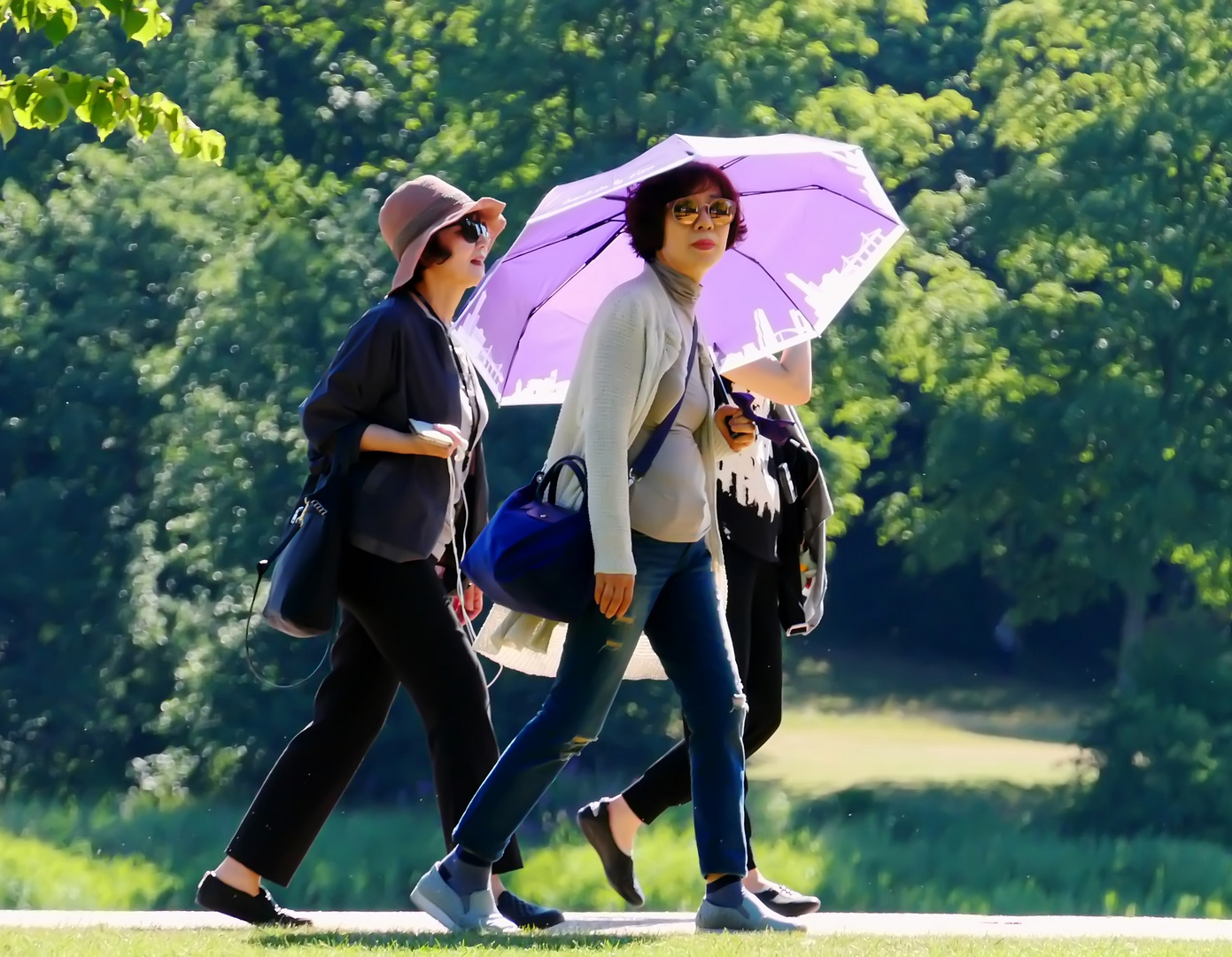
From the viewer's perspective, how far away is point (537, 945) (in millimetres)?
4438

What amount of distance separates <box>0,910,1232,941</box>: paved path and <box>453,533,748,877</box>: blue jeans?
31 centimetres

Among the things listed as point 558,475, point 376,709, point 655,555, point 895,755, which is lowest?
point 895,755

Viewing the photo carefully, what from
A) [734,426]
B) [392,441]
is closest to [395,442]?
[392,441]

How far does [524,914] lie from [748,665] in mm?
880

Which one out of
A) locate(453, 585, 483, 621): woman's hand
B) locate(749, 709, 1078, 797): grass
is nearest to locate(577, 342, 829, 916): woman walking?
locate(453, 585, 483, 621): woman's hand

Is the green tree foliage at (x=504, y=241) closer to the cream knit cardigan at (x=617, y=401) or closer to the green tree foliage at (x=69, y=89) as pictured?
the green tree foliage at (x=69, y=89)

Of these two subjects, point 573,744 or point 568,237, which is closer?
point 573,744

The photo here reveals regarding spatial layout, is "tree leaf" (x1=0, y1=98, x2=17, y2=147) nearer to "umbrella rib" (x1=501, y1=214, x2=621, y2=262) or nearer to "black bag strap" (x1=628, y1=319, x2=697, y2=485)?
"umbrella rib" (x1=501, y1=214, x2=621, y2=262)

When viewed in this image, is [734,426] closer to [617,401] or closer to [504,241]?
[617,401]

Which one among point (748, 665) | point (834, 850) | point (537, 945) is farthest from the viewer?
point (834, 850)

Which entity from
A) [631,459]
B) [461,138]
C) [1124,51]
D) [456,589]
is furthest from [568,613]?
[1124,51]

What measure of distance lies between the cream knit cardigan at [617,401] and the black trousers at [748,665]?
56 centimetres

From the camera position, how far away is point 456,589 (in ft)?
16.9

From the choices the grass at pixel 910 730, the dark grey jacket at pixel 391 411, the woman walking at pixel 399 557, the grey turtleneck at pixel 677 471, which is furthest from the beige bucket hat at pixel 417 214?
the grass at pixel 910 730
